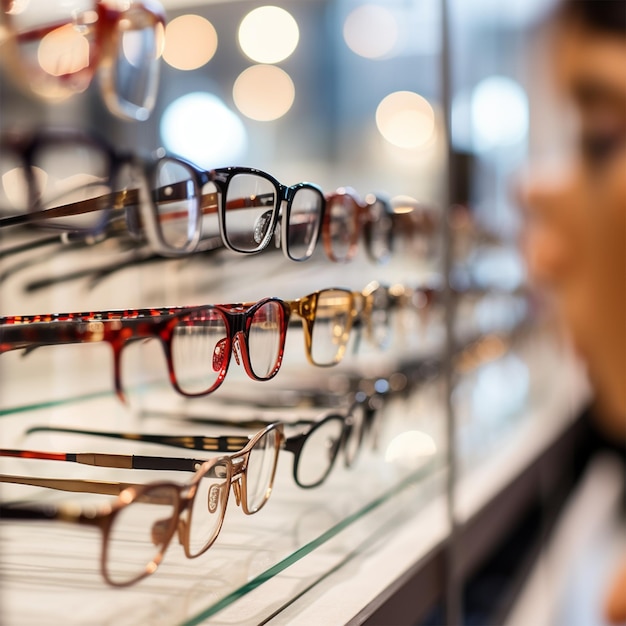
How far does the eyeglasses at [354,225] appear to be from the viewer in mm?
443

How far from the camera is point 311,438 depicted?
416mm

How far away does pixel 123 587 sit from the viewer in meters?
0.30

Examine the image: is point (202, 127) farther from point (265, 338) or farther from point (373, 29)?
point (265, 338)

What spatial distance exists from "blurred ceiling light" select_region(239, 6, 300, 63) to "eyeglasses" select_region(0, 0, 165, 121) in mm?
186

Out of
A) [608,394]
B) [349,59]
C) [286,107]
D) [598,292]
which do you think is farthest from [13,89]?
[608,394]

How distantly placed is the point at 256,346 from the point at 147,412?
23cm

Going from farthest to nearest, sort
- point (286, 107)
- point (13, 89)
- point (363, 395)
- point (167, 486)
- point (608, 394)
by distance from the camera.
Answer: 1. point (608, 394)
2. point (286, 107)
3. point (13, 89)
4. point (363, 395)
5. point (167, 486)

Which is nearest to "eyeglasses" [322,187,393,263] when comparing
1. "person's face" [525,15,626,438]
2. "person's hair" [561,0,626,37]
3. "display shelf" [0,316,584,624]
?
"display shelf" [0,316,584,624]

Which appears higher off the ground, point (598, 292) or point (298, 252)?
point (298, 252)

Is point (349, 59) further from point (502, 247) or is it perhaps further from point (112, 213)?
point (112, 213)

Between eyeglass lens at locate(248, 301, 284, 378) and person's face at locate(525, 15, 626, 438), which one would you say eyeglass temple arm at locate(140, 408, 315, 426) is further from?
person's face at locate(525, 15, 626, 438)

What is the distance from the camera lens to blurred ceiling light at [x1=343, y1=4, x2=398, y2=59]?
71 cm

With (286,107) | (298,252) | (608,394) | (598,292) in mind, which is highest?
(286,107)

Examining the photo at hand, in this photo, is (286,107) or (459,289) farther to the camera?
(286,107)
